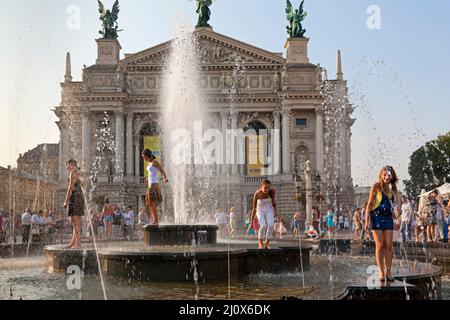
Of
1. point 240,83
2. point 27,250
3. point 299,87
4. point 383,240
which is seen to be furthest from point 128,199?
point 383,240

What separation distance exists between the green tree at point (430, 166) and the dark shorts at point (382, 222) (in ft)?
202

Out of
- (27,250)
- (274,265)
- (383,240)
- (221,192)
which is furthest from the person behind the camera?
(221,192)

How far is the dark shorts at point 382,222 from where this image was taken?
8109 mm

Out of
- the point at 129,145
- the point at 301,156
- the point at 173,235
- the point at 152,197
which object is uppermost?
the point at 129,145

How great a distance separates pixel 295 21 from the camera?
59.4m

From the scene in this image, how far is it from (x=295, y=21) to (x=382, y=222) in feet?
176

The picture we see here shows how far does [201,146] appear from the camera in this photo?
181 feet

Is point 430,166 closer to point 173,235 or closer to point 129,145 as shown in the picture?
point 129,145

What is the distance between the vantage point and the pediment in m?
56.5

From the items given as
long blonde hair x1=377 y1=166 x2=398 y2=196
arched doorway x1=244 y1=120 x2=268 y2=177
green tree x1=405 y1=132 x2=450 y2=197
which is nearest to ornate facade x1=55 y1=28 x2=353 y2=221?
arched doorway x1=244 y1=120 x2=268 y2=177

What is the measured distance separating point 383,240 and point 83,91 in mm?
50732

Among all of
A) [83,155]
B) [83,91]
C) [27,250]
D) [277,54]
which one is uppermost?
[277,54]

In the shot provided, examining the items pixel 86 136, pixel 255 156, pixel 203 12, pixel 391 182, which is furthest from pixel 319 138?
pixel 391 182
